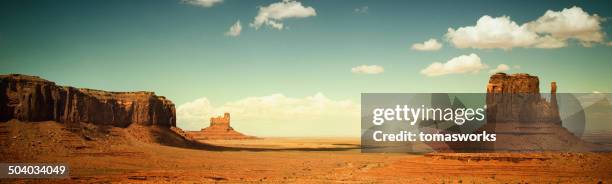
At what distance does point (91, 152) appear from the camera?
66.5m

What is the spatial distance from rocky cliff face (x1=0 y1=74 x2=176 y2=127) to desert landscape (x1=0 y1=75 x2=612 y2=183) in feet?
0.48

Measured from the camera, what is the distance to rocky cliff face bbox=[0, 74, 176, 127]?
7050 cm

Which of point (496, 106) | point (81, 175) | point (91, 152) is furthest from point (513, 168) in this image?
point (91, 152)

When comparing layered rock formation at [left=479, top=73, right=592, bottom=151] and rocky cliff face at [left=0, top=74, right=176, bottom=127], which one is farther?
rocky cliff face at [left=0, top=74, right=176, bottom=127]

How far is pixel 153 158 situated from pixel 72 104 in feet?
80.0

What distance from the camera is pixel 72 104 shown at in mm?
81375

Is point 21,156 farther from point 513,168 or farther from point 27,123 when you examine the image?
point 513,168

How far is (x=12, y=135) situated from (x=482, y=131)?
60496 mm

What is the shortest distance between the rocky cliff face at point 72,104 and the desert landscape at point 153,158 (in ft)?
0.48

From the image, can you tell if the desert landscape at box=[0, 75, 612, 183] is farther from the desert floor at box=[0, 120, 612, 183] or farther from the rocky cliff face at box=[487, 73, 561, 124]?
the rocky cliff face at box=[487, 73, 561, 124]

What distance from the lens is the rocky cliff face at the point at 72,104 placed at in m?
70.5

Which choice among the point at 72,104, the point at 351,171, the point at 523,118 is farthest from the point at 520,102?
the point at 72,104


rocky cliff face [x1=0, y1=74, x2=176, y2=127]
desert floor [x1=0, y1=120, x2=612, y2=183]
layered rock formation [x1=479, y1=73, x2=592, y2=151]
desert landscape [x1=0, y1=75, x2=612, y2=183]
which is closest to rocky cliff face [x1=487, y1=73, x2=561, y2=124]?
layered rock formation [x1=479, y1=73, x2=592, y2=151]

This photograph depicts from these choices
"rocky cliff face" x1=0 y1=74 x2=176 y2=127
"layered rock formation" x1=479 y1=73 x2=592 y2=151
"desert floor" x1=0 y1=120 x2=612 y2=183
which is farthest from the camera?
"rocky cliff face" x1=0 y1=74 x2=176 y2=127
